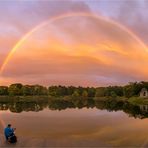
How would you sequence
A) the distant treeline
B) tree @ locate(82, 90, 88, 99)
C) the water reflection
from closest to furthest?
the water reflection
the distant treeline
tree @ locate(82, 90, 88, 99)

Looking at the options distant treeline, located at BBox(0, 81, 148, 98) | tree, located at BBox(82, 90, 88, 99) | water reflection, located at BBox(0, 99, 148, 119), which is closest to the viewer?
water reflection, located at BBox(0, 99, 148, 119)

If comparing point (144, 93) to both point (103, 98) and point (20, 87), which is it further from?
point (20, 87)

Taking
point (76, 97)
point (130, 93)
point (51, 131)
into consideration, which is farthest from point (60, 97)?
point (51, 131)

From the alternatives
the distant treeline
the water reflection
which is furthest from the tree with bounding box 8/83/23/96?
the water reflection

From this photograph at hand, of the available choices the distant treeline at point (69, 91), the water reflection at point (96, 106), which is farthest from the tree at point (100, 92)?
the water reflection at point (96, 106)

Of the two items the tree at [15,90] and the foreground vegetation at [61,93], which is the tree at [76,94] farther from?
the tree at [15,90]

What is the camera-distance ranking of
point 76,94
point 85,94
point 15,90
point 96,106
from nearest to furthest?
point 96,106, point 15,90, point 76,94, point 85,94

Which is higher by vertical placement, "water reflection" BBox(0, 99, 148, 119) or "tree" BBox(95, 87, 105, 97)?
"tree" BBox(95, 87, 105, 97)

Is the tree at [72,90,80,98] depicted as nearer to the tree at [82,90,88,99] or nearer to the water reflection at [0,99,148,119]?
the tree at [82,90,88,99]

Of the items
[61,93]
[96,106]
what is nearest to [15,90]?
[61,93]

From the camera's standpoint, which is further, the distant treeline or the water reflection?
the distant treeline

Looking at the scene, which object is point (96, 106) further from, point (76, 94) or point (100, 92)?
point (76, 94)

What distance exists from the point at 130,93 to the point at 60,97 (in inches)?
2031

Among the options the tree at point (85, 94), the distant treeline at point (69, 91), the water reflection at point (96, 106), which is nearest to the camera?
the water reflection at point (96, 106)
